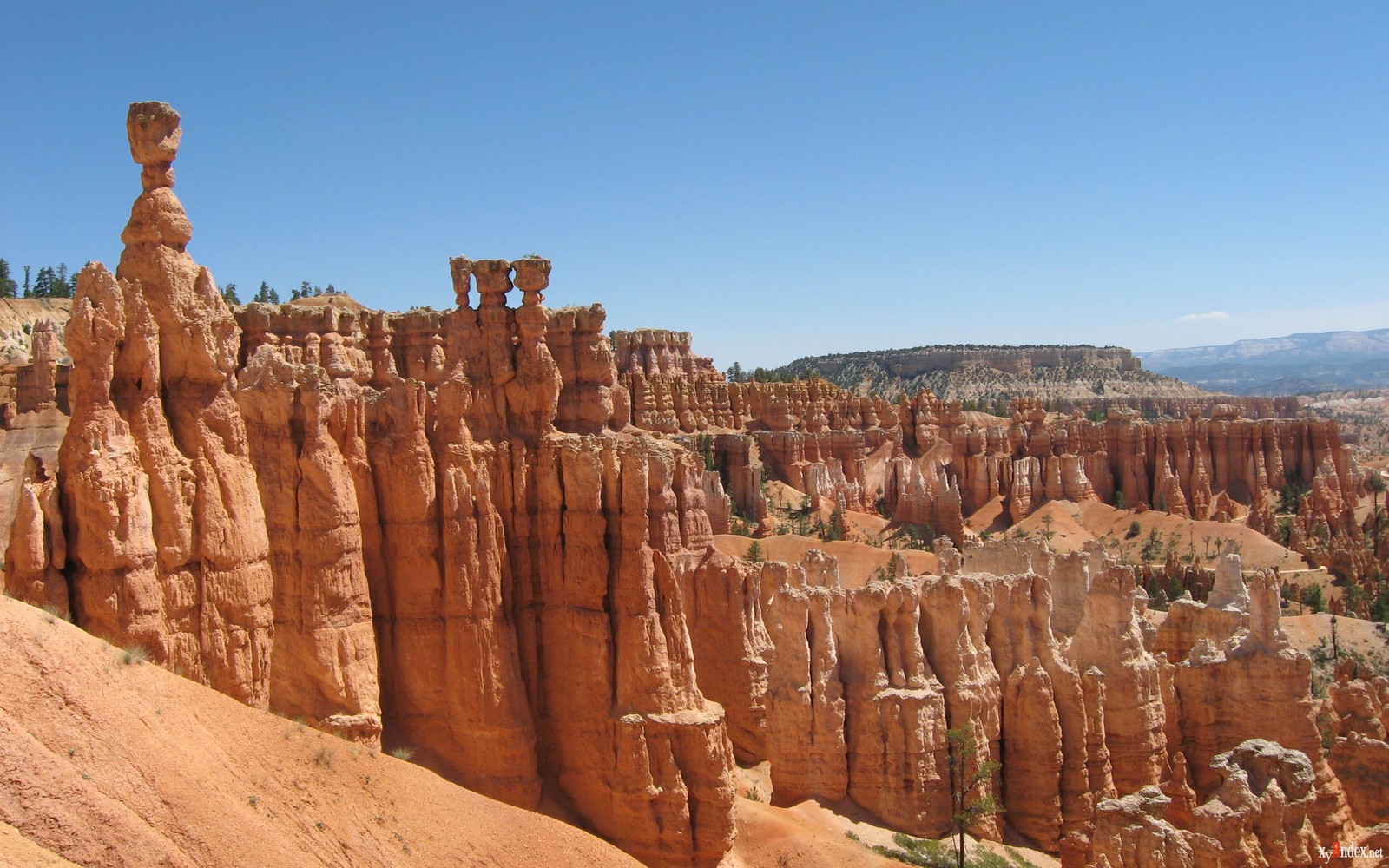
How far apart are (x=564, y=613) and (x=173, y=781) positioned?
8103 millimetres

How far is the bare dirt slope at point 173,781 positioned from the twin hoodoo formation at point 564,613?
122 centimetres

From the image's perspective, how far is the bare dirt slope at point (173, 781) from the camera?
1166 centimetres

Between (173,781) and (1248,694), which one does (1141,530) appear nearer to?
(1248,694)

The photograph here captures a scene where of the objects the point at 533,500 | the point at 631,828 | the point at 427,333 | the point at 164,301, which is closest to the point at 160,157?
the point at 164,301

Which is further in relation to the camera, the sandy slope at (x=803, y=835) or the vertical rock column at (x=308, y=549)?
the sandy slope at (x=803, y=835)

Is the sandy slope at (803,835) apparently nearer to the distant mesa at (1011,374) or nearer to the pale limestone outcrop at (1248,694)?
the pale limestone outcrop at (1248,694)

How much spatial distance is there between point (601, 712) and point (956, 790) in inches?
392

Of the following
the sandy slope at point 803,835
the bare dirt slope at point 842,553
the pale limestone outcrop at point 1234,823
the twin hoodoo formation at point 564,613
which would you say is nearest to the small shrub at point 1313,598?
the bare dirt slope at point 842,553

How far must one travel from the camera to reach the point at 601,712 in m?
19.7

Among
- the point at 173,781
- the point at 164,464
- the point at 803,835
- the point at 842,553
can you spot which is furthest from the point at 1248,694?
the point at 842,553

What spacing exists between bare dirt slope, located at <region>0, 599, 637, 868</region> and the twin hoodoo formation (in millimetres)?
1222

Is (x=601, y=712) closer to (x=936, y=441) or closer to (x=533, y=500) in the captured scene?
(x=533, y=500)

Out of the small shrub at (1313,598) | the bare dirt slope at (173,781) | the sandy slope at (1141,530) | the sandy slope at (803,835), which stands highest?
the bare dirt slope at (173,781)

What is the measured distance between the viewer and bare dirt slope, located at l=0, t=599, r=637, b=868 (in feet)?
38.2
